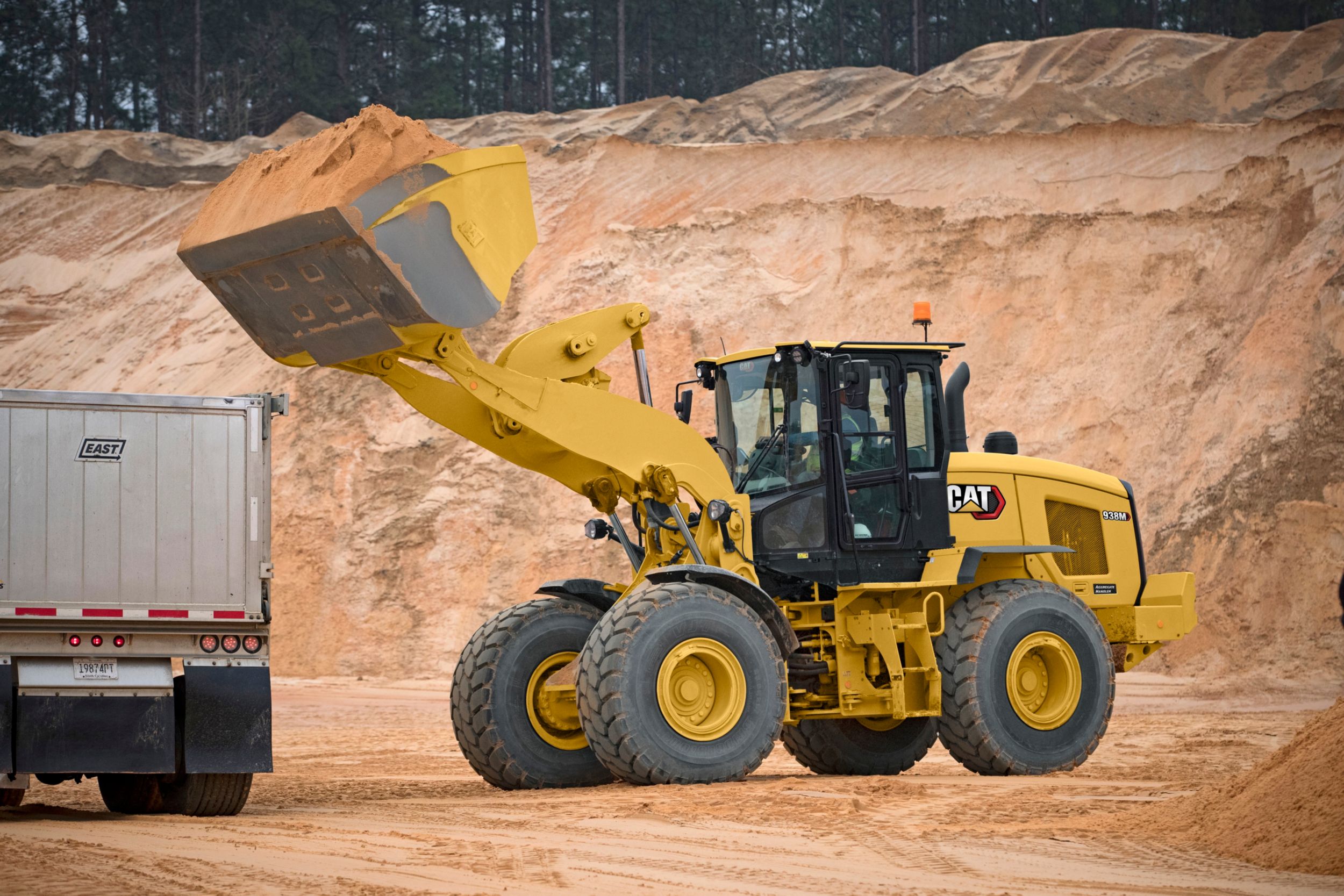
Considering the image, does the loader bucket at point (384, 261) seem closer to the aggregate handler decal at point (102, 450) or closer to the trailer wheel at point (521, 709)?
the aggregate handler decal at point (102, 450)

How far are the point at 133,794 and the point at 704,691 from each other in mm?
3720

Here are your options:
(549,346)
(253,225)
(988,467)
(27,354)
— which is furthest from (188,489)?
(27,354)

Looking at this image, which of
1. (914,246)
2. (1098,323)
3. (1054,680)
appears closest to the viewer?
(1054,680)

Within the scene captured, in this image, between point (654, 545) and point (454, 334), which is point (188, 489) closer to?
point (454, 334)

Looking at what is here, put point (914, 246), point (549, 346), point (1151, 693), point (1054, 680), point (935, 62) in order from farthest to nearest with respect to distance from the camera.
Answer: point (935, 62), point (914, 246), point (1151, 693), point (1054, 680), point (549, 346)

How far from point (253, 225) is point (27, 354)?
27.6 meters

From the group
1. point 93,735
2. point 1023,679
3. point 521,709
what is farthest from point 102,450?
point 1023,679

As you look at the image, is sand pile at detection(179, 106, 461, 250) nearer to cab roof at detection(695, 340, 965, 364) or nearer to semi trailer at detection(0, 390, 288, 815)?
semi trailer at detection(0, 390, 288, 815)

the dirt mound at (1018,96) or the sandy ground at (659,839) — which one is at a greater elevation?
the dirt mound at (1018,96)

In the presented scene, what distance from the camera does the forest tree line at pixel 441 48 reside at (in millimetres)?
46656

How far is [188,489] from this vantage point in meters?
9.19

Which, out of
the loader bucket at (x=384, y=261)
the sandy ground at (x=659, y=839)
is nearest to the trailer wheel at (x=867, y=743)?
the sandy ground at (x=659, y=839)

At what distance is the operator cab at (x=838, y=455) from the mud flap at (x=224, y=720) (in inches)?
150

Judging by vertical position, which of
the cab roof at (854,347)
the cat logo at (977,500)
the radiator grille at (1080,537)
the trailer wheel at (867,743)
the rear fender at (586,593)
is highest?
the cab roof at (854,347)
